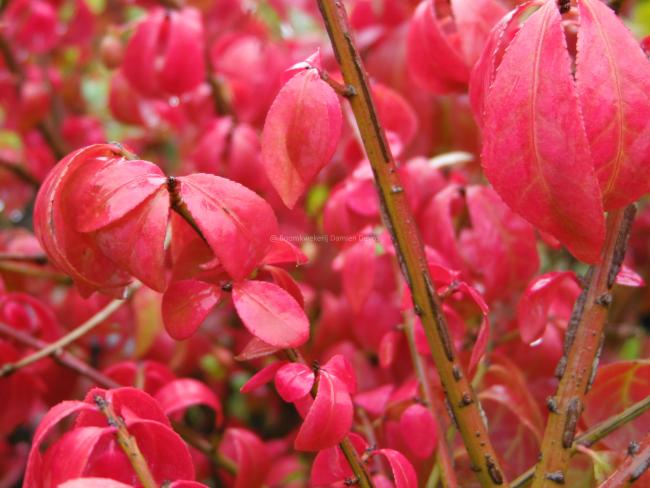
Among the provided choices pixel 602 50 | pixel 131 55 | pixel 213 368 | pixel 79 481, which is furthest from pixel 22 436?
pixel 602 50

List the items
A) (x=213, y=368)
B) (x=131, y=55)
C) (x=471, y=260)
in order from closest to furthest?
(x=471, y=260) → (x=131, y=55) → (x=213, y=368)

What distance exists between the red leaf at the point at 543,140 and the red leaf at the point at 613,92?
0.07ft

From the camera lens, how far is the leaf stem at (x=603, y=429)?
0.55 meters

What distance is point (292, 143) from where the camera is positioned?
0.52 meters

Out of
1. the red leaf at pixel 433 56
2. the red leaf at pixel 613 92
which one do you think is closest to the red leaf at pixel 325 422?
the red leaf at pixel 613 92

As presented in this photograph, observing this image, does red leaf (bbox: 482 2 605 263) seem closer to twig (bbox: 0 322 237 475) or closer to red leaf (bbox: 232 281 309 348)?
red leaf (bbox: 232 281 309 348)

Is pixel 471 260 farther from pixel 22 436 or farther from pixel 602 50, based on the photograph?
pixel 22 436

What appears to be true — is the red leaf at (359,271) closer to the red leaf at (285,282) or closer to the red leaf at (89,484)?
the red leaf at (285,282)

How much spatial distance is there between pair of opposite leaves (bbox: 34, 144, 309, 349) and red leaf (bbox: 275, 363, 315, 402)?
27mm

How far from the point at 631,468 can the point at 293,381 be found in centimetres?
22

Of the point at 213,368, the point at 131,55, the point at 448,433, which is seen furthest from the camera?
the point at 213,368

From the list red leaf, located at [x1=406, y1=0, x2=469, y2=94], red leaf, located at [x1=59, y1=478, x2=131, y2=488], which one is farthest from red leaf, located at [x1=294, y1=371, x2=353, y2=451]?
red leaf, located at [x1=406, y1=0, x2=469, y2=94]

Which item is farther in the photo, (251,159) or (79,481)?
(251,159)

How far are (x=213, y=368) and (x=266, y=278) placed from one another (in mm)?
607
